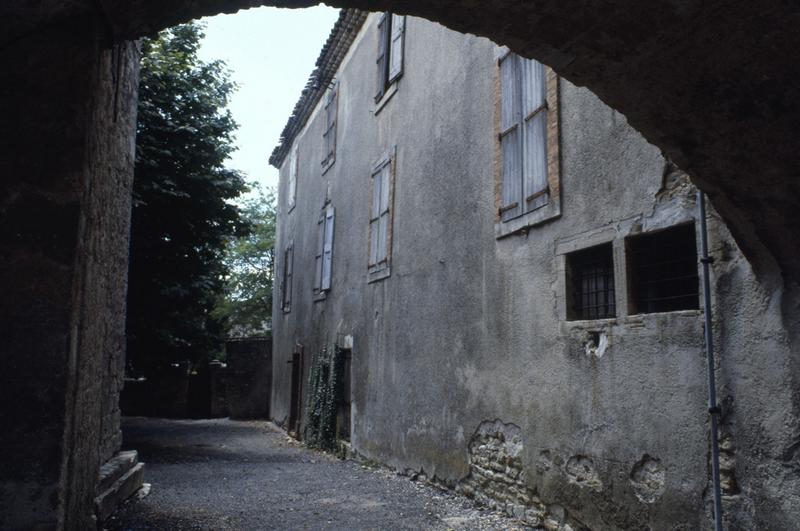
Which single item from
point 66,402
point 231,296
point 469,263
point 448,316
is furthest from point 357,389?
point 231,296

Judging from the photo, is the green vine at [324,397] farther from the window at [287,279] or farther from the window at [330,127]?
the window at [287,279]

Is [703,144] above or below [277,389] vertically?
above

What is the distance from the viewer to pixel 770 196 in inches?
133

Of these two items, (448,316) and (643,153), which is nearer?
(643,153)

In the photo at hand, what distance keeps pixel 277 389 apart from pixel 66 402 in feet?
48.5

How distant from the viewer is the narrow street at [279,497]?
5.63m

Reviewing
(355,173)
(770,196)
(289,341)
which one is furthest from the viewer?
(289,341)

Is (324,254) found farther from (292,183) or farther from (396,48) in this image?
(292,183)

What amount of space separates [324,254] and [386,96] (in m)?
3.78

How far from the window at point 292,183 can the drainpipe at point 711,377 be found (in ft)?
44.2

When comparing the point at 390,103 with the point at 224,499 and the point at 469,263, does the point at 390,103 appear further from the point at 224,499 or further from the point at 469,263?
the point at 224,499

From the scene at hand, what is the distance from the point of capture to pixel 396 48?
9.62 meters

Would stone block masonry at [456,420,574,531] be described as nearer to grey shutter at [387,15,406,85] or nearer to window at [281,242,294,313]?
grey shutter at [387,15,406,85]

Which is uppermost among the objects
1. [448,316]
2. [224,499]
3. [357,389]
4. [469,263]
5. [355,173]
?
[355,173]
